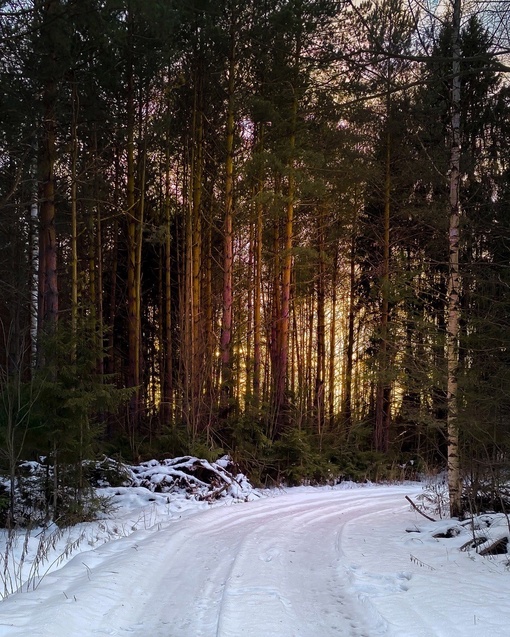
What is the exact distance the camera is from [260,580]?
4762mm

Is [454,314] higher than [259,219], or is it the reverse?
[259,219]

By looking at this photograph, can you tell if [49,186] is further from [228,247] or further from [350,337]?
[350,337]

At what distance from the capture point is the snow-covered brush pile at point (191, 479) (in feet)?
33.6

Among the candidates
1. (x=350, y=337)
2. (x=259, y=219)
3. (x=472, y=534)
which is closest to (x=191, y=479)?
(x=472, y=534)

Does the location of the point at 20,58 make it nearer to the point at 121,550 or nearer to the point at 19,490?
the point at 19,490

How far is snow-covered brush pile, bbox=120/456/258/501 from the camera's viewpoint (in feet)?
33.6

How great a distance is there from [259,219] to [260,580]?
1321cm

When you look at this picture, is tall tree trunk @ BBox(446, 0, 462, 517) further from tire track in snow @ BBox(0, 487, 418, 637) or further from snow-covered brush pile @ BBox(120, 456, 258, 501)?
snow-covered brush pile @ BBox(120, 456, 258, 501)

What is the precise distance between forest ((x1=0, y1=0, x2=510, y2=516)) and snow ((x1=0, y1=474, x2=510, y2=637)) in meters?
1.35

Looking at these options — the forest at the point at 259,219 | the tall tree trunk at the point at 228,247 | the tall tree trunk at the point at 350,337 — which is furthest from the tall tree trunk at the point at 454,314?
the tall tree trunk at the point at 350,337

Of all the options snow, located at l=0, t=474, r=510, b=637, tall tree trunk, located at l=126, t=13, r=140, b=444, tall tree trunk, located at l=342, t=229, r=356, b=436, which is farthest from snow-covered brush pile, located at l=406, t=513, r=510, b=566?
tall tree trunk, located at l=342, t=229, r=356, b=436

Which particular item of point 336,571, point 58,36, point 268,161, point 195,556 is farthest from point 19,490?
point 268,161

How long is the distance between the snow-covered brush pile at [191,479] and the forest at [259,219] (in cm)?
63

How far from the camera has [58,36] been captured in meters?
7.67
